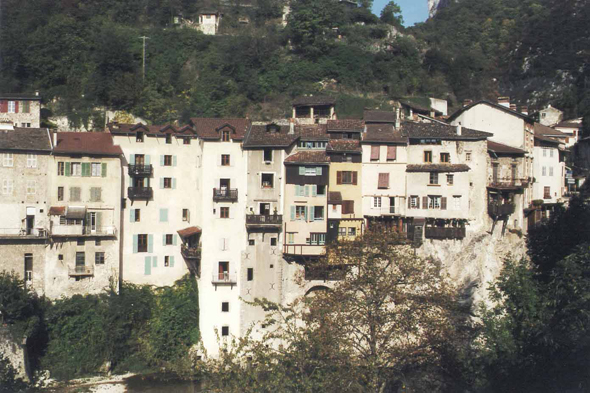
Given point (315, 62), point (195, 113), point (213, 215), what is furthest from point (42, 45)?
point (213, 215)

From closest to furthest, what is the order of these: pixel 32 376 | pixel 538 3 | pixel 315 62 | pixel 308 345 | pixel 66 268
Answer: pixel 308 345 < pixel 32 376 < pixel 66 268 < pixel 315 62 < pixel 538 3

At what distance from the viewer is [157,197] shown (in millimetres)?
51531

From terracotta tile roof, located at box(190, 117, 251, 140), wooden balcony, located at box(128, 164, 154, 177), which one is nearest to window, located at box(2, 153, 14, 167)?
wooden balcony, located at box(128, 164, 154, 177)

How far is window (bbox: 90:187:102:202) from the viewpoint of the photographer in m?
49.8

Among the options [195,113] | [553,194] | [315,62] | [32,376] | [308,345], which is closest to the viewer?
[308,345]

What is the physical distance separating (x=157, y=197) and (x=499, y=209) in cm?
2466

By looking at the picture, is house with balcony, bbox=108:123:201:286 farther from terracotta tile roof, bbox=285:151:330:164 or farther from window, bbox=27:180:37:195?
terracotta tile roof, bbox=285:151:330:164

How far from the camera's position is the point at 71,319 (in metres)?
48.9

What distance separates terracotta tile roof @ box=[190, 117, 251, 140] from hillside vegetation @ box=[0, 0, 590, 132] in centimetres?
1565

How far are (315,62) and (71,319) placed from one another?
44887mm

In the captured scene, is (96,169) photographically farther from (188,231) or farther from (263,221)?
(263,221)

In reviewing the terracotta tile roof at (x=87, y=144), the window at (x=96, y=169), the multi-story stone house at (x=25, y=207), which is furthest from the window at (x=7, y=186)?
the window at (x=96, y=169)

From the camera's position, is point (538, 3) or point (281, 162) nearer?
point (281, 162)

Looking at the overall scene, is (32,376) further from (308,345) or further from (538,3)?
(538,3)
